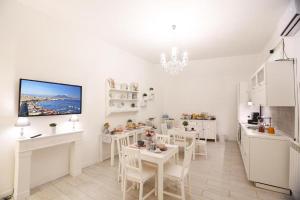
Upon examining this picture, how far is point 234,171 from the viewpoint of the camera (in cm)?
326

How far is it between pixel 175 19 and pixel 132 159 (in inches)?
104

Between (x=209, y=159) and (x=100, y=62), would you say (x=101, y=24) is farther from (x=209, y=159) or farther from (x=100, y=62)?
(x=209, y=159)

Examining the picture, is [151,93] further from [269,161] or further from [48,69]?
[269,161]

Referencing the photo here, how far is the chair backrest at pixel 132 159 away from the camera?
2.13m

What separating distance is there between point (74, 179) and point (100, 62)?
2.65m

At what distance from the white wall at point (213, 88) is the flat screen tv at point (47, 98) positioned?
428cm

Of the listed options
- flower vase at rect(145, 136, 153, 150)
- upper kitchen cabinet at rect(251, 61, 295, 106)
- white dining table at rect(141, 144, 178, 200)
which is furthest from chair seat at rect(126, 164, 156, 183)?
upper kitchen cabinet at rect(251, 61, 295, 106)

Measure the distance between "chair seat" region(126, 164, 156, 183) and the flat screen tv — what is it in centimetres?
179

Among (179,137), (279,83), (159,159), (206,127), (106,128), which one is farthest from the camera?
(206,127)

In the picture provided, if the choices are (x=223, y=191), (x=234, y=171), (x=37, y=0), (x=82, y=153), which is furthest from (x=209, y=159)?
(x=37, y=0)

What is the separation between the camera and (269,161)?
8.46 feet

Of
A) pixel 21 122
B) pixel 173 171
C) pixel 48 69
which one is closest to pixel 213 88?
pixel 173 171

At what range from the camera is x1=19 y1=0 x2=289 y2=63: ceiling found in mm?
2549

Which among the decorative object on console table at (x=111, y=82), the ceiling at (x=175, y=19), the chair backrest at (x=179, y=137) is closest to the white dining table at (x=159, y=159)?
the chair backrest at (x=179, y=137)
